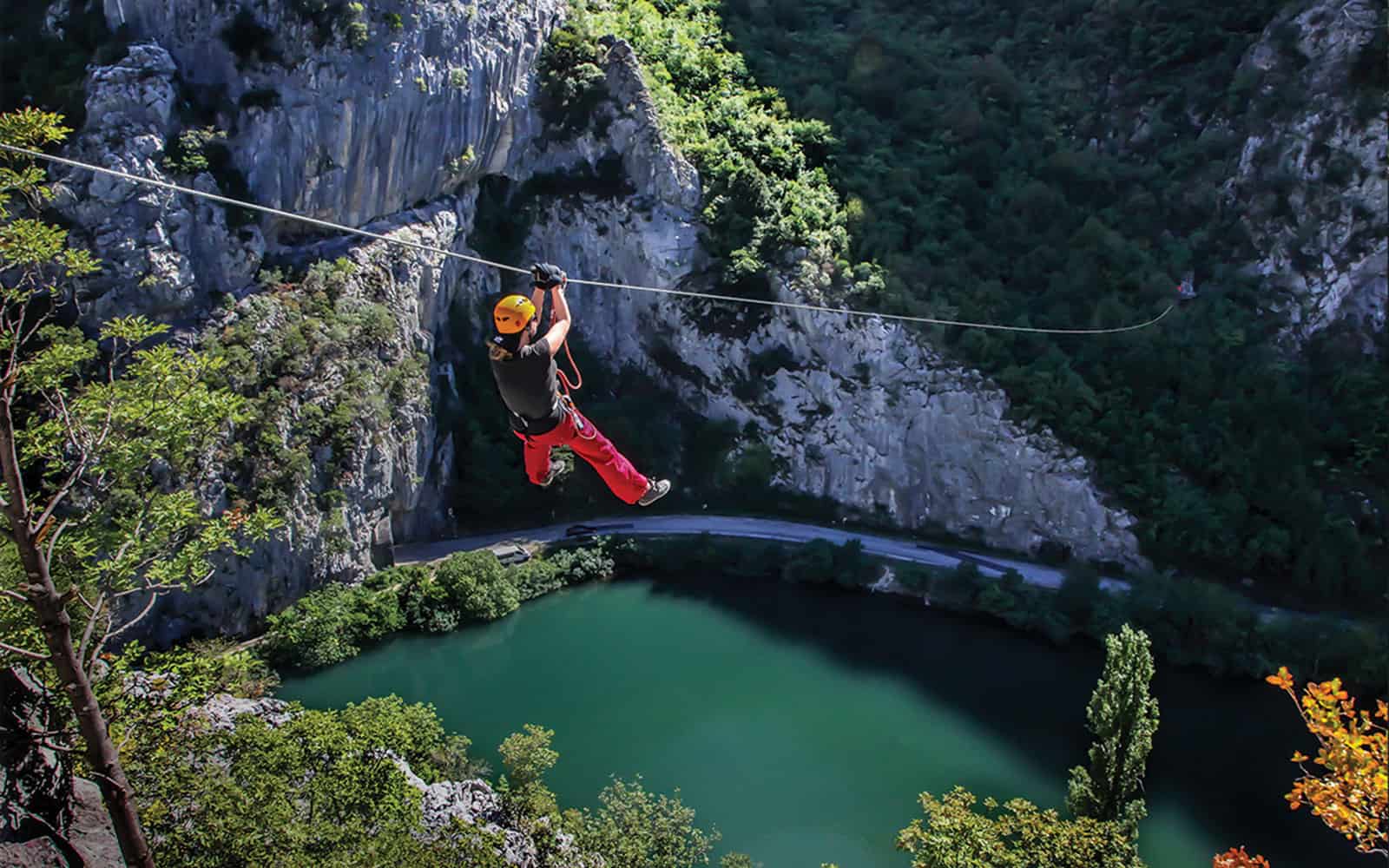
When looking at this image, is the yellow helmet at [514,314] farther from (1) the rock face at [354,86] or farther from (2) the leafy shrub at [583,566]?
(1) the rock face at [354,86]

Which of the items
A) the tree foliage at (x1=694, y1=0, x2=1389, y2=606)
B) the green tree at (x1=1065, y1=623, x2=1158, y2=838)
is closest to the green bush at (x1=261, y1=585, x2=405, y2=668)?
the tree foliage at (x1=694, y1=0, x2=1389, y2=606)

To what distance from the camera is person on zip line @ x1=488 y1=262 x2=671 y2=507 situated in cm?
777

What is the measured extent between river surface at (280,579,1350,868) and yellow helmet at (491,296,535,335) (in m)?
12.6

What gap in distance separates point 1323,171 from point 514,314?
28.9m

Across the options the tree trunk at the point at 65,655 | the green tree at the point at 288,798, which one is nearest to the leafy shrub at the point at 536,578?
the green tree at the point at 288,798

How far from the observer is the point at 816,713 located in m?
22.1

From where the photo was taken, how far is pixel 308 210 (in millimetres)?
26266

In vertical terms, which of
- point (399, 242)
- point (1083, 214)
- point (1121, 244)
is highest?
point (1083, 214)

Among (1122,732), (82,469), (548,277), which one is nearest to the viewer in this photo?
(82,469)

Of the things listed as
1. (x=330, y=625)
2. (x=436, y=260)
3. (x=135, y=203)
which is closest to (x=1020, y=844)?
(x=330, y=625)

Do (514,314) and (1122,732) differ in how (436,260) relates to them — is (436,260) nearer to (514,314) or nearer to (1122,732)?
(1122,732)

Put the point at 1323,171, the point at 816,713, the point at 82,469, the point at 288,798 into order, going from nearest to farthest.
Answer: the point at 82,469
the point at 288,798
the point at 816,713
the point at 1323,171

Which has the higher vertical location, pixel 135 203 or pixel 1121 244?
pixel 1121 244

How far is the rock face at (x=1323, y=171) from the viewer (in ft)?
91.8
